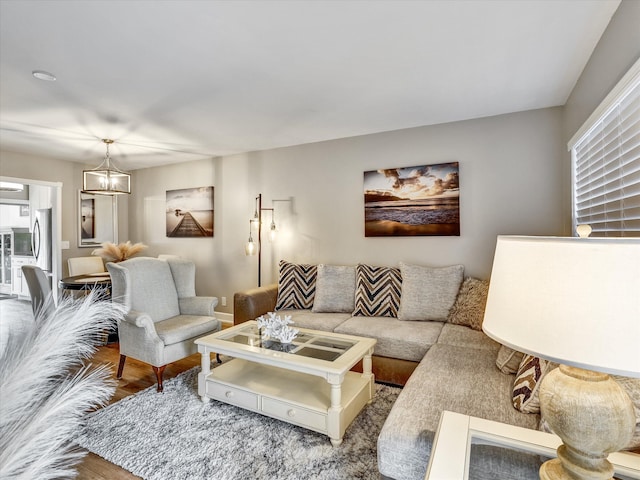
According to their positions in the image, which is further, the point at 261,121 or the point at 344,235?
the point at 344,235

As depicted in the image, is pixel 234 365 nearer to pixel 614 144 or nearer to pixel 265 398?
pixel 265 398

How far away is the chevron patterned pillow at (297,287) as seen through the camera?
3537mm

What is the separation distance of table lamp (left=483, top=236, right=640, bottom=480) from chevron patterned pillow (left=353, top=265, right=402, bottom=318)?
7.40ft

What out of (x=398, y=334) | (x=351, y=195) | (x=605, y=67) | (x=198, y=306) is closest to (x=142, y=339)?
(x=198, y=306)

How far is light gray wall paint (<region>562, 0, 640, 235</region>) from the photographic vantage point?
1497mm

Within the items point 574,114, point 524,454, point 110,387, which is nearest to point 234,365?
point 524,454

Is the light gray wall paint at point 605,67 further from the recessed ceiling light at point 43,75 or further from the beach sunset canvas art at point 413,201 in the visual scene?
the recessed ceiling light at point 43,75

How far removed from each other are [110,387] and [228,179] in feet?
14.4

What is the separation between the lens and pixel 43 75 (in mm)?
2273

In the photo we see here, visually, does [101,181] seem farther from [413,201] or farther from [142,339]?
[413,201]

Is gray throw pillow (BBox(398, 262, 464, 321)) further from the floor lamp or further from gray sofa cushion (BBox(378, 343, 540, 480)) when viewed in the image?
the floor lamp

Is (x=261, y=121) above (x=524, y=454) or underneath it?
above

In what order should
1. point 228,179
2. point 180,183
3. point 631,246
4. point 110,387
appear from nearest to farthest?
point 110,387, point 631,246, point 228,179, point 180,183

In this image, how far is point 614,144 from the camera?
174 centimetres
